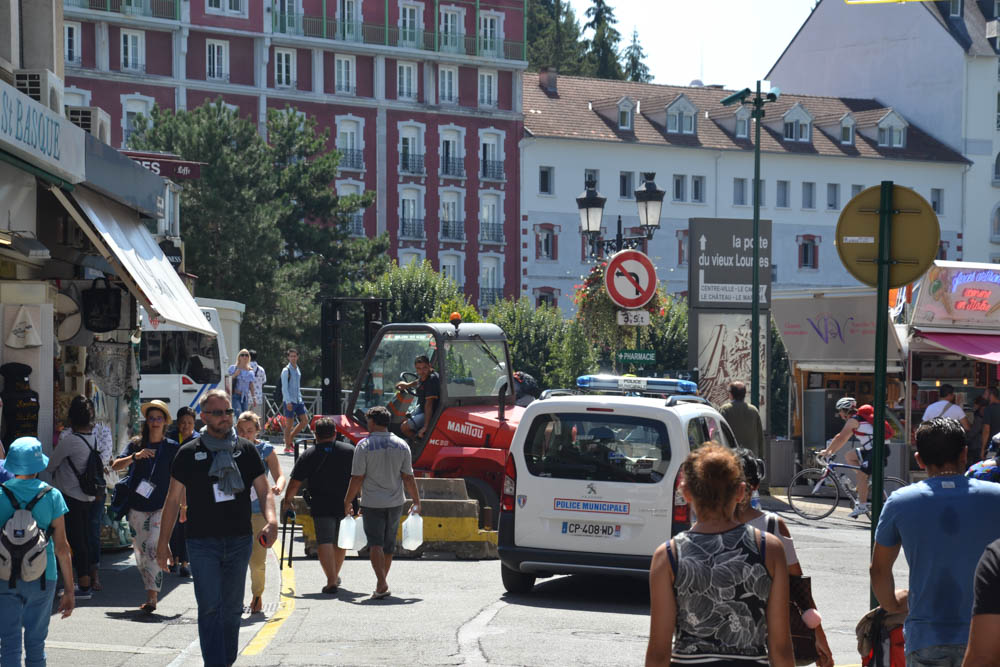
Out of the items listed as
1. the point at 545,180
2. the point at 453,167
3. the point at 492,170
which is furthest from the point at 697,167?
the point at 453,167

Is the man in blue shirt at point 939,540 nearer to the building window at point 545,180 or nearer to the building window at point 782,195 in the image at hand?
the building window at point 545,180

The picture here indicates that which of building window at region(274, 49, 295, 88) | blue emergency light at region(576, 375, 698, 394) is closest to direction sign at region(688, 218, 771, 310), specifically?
blue emergency light at region(576, 375, 698, 394)

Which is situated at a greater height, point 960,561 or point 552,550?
point 960,561

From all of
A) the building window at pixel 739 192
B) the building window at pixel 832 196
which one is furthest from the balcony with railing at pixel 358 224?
the building window at pixel 832 196

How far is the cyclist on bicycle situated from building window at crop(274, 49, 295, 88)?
5149 cm

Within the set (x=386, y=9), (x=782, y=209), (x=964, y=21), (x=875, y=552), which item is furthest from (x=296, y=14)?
(x=875, y=552)

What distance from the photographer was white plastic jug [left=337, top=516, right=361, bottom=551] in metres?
13.5

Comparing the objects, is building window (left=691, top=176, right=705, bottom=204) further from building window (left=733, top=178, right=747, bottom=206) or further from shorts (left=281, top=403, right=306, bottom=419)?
shorts (left=281, top=403, right=306, bottom=419)

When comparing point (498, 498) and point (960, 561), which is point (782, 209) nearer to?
point (498, 498)

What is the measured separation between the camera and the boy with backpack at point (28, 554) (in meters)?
8.02

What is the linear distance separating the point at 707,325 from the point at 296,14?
47875 mm

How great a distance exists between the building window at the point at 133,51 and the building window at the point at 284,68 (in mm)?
5930

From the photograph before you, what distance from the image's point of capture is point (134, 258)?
1429 centimetres

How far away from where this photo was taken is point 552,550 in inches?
508
